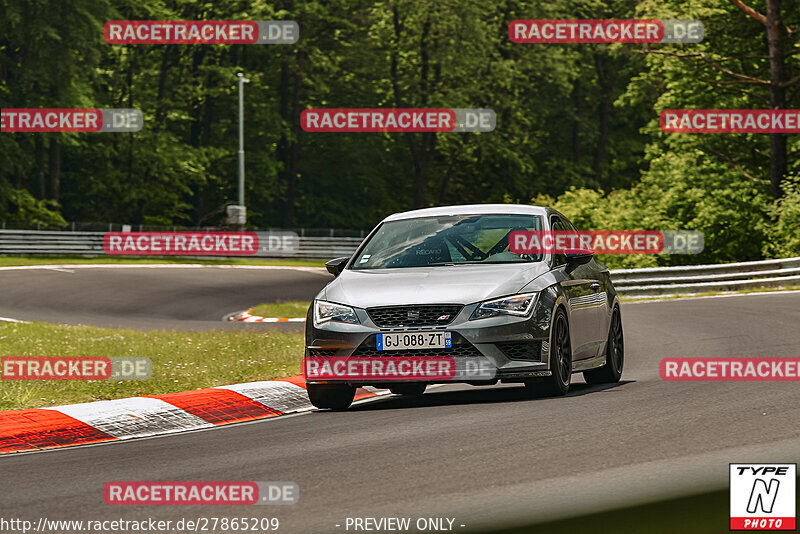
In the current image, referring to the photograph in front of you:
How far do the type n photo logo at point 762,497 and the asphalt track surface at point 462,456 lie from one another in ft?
0.44

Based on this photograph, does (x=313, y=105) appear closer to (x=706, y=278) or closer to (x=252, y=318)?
(x=252, y=318)

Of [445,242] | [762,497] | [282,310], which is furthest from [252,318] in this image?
[762,497]

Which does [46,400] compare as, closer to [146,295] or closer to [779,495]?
[779,495]

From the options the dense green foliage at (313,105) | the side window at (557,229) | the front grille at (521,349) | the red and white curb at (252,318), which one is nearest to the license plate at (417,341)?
the front grille at (521,349)

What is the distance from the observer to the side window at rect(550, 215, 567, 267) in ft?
38.5

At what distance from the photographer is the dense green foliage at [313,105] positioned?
56406 millimetres

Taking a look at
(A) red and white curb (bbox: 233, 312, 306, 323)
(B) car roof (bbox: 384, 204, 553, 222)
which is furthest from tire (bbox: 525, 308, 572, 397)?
(A) red and white curb (bbox: 233, 312, 306, 323)

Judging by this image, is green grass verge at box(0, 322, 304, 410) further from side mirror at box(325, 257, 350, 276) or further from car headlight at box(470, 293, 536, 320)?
car headlight at box(470, 293, 536, 320)

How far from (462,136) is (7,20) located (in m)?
25.4

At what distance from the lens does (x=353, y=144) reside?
73125mm

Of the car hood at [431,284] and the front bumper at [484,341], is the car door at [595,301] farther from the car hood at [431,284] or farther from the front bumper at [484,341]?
the front bumper at [484,341]

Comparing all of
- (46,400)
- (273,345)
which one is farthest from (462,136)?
(46,400)

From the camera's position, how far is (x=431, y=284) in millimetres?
10773

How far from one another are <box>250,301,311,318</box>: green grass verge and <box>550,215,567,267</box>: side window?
17.4 metres
